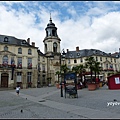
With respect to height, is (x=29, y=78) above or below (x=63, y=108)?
above

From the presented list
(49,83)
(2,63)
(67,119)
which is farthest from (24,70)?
(67,119)

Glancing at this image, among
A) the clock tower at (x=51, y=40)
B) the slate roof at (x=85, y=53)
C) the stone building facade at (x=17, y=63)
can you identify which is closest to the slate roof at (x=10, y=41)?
the stone building facade at (x=17, y=63)

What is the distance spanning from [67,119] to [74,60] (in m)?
49.9

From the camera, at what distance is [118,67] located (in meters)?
60.3

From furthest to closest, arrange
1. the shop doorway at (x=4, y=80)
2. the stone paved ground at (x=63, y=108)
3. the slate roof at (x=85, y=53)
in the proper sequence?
1. the slate roof at (x=85, y=53)
2. the shop doorway at (x=4, y=80)
3. the stone paved ground at (x=63, y=108)

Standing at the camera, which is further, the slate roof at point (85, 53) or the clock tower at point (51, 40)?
the slate roof at point (85, 53)

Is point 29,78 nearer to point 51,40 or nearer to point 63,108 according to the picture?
point 51,40

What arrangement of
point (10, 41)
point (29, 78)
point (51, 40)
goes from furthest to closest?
1. point (51, 40)
2. point (29, 78)
3. point (10, 41)

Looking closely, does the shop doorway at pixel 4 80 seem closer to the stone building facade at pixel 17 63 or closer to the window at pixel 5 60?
the stone building facade at pixel 17 63

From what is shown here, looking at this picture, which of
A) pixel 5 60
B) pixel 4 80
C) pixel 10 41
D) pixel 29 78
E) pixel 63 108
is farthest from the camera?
pixel 29 78

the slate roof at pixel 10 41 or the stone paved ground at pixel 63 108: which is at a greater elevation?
the slate roof at pixel 10 41

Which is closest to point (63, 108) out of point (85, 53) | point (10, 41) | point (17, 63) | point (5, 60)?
point (5, 60)

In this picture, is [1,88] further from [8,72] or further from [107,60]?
[107,60]

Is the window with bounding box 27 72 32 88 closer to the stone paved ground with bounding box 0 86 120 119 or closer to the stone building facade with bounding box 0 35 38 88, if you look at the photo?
the stone building facade with bounding box 0 35 38 88
